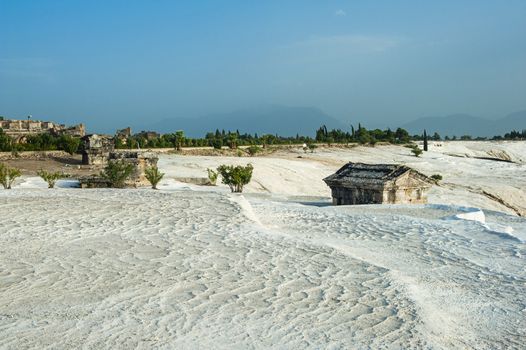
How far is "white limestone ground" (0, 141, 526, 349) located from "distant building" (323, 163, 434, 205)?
377 cm

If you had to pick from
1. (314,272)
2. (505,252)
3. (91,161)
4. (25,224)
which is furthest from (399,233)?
(91,161)

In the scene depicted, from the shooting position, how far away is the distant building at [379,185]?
58.1ft

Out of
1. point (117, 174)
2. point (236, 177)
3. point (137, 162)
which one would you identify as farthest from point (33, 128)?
point (236, 177)

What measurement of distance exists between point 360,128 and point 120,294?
249ft

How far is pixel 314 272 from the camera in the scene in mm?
8328

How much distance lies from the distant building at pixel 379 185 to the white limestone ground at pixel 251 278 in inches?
148

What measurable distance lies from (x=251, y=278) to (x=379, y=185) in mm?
10318

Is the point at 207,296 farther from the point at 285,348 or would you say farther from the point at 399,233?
the point at 399,233

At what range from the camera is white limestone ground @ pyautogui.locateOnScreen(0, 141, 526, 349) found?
5953mm

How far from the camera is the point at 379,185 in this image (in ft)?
57.8

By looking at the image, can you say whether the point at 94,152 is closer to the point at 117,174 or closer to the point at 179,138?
the point at 117,174

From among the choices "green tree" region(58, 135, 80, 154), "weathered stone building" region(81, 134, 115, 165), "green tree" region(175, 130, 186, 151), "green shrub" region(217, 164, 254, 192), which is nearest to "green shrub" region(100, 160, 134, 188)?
"green shrub" region(217, 164, 254, 192)

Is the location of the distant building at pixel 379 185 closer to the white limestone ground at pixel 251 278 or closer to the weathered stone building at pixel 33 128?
the white limestone ground at pixel 251 278

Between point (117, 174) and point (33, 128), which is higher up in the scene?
point (33, 128)
